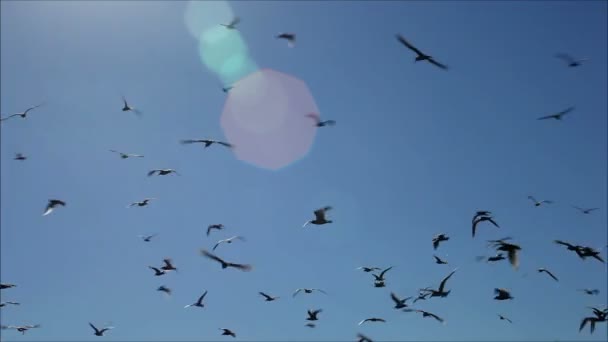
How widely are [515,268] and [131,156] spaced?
112 feet

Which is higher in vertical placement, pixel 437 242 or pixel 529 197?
pixel 529 197

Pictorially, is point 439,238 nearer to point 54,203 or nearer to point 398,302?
point 398,302

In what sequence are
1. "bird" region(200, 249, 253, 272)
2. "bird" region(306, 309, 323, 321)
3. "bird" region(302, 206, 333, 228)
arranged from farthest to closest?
"bird" region(306, 309, 323, 321)
"bird" region(302, 206, 333, 228)
"bird" region(200, 249, 253, 272)

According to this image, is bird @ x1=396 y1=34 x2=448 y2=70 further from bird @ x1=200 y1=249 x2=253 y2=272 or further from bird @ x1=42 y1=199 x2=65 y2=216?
bird @ x1=42 y1=199 x2=65 y2=216

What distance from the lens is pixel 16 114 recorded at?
2050 inches

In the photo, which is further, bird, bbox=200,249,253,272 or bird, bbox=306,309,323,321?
bird, bbox=306,309,323,321

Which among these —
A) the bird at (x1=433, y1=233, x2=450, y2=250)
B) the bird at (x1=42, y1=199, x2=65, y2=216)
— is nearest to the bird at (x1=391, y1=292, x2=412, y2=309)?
the bird at (x1=433, y1=233, x2=450, y2=250)

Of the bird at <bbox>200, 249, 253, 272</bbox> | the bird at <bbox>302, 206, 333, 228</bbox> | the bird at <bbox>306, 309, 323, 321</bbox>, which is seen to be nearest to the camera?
the bird at <bbox>200, 249, 253, 272</bbox>

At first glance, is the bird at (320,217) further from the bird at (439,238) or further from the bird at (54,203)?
the bird at (54,203)

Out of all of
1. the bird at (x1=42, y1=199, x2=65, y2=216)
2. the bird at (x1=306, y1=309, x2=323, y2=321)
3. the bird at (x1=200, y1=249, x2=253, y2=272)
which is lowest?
the bird at (x1=200, y1=249, x2=253, y2=272)

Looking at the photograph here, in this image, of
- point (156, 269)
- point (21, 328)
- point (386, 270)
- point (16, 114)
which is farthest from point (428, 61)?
point (21, 328)

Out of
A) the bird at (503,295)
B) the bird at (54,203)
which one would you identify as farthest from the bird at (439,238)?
the bird at (54,203)

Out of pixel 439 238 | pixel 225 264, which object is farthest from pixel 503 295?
pixel 225 264

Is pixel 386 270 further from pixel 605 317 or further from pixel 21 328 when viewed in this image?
pixel 21 328
